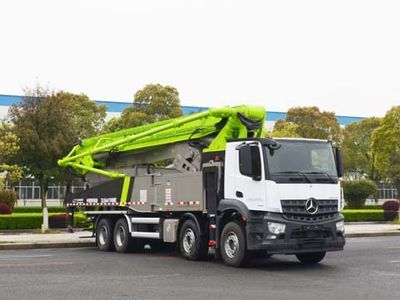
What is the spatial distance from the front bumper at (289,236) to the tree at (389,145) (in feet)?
105

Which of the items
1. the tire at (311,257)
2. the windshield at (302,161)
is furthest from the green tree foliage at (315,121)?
the windshield at (302,161)

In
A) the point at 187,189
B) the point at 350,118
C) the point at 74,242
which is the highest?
the point at 350,118

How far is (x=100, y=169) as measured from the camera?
63.4 ft

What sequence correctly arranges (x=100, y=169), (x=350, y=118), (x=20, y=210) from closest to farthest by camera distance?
(x=100, y=169) → (x=20, y=210) → (x=350, y=118)

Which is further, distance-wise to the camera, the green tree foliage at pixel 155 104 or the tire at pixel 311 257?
the green tree foliage at pixel 155 104

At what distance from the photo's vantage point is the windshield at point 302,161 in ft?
43.2

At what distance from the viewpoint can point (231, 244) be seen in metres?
13.6

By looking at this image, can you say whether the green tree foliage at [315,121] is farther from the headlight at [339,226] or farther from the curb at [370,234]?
the headlight at [339,226]

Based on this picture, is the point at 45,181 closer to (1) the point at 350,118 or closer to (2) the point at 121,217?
(2) the point at 121,217

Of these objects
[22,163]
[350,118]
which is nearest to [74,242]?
Answer: [22,163]

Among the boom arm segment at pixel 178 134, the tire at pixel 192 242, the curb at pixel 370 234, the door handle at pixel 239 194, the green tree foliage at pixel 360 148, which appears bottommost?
the curb at pixel 370 234

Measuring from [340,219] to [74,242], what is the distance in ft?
31.3

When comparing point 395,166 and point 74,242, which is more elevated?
point 395,166

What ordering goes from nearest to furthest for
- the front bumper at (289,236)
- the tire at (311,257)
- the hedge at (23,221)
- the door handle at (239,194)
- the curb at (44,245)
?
the front bumper at (289,236) < the door handle at (239,194) < the tire at (311,257) < the curb at (44,245) < the hedge at (23,221)
